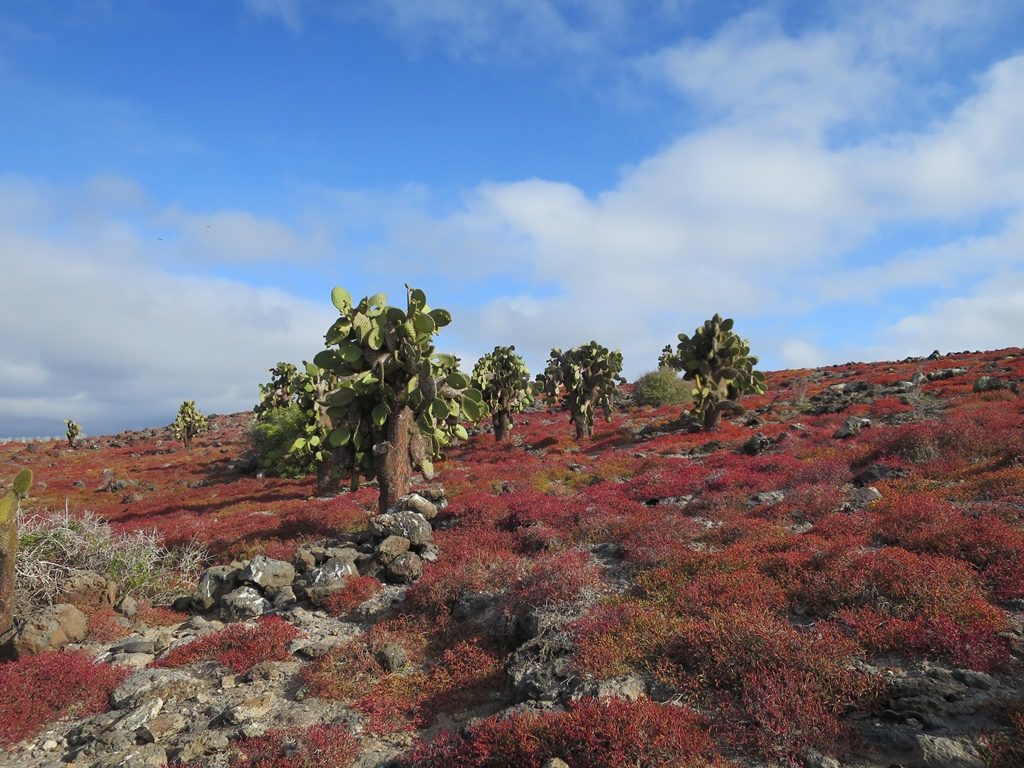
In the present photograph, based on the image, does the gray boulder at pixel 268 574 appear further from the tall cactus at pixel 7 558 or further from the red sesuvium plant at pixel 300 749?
the red sesuvium plant at pixel 300 749

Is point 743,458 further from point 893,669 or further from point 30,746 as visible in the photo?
point 30,746

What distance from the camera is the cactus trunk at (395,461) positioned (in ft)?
52.5

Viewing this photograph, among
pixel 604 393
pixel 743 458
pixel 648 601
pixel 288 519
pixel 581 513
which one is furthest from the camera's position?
pixel 604 393

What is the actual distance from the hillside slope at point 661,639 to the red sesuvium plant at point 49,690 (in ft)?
0.50

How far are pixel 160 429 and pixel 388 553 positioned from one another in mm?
97358

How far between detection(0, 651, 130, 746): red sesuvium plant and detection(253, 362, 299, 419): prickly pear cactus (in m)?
32.2

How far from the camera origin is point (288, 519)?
60.0 ft

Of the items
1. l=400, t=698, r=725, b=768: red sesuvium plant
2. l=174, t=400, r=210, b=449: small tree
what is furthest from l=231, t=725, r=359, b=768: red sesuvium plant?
l=174, t=400, r=210, b=449: small tree

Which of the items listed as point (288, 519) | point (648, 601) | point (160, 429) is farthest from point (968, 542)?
point (160, 429)

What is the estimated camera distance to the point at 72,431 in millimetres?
69562

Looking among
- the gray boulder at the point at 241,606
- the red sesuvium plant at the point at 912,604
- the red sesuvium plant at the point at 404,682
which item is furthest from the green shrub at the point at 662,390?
the red sesuvium plant at the point at 404,682

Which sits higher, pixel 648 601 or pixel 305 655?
pixel 648 601

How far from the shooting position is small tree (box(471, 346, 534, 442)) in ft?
137

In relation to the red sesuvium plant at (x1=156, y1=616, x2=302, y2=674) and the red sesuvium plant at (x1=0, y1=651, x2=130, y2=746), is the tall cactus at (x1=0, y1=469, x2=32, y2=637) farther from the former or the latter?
the red sesuvium plant at (x1=156, y1=616, x2=302, y2=674)
